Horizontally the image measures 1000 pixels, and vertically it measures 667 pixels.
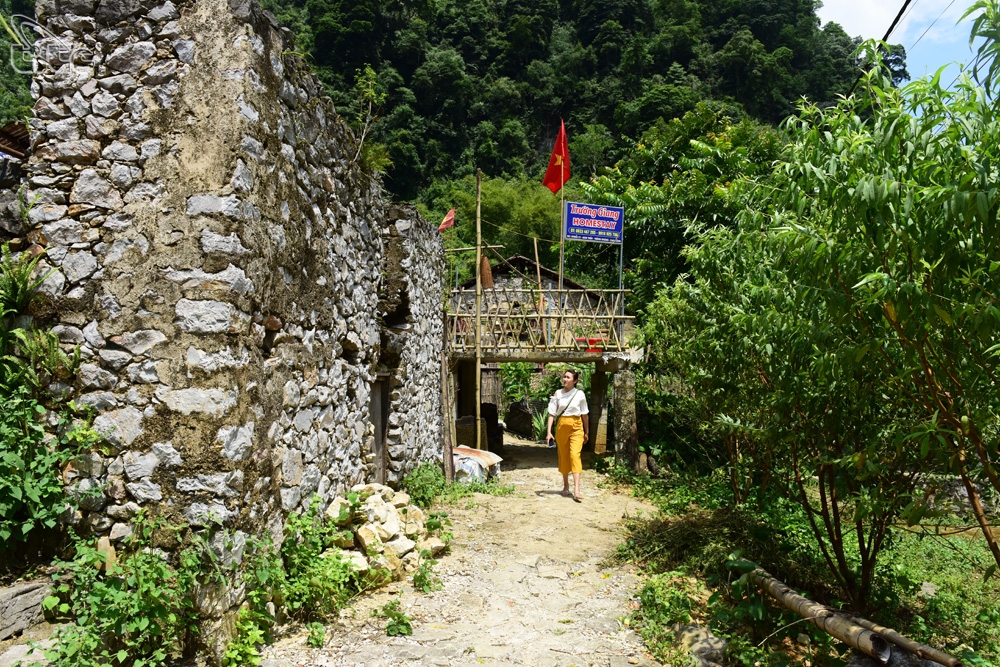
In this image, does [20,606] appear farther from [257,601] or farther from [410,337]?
[410,337]

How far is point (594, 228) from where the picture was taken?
458 inches

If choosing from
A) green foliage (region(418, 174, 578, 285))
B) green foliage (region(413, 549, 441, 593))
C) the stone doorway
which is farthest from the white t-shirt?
green foliage (region(418, 174, 578, 285))

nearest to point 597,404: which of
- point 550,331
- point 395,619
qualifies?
point 550,331

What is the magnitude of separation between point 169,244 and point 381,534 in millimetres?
2453

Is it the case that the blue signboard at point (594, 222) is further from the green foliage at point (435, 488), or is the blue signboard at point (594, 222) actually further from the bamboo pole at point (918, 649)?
the bamboo pole at point (918, 649)

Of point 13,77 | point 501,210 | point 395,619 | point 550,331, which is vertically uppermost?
point 501,210

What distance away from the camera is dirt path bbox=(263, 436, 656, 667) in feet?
12.0

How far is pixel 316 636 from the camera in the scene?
3631mm

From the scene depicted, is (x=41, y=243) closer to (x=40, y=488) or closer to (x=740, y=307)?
(x=40, y=488)

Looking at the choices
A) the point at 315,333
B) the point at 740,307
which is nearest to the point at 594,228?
the point at 740,307

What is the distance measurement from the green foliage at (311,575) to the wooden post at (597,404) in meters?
7.83

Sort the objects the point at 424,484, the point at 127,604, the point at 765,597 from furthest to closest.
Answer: the point at 424,484 → the point at 765,597 → the point at 127,604

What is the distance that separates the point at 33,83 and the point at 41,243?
2.93 feet

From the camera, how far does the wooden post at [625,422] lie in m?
10.6
